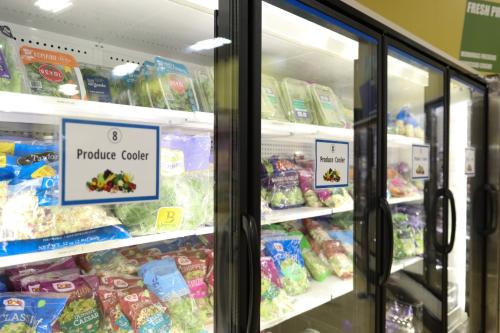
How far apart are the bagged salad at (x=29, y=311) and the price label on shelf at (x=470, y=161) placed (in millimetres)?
2742

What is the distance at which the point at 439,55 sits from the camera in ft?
6.38

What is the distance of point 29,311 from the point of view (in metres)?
0.97

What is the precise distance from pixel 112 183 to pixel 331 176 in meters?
0.93

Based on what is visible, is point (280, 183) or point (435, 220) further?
point (435, 220)

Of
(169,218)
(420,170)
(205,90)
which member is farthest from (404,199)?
(169,218)

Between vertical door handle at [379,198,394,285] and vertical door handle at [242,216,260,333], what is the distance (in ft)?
2.66

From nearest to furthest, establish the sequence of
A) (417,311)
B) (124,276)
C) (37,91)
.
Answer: (37,91) → (124,276) → (417,311)

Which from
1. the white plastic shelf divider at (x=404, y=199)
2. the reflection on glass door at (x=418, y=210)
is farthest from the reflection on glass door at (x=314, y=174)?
the reflection on glass door at (x=418, y=210)

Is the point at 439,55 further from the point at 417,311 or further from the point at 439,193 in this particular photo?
the point at 417,311

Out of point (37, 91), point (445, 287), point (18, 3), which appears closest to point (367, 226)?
point (445, 287)

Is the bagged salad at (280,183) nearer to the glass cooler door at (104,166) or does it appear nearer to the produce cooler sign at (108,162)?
the glass cooler door at (104,166)

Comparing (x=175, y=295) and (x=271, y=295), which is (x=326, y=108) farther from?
(x=175, y=295)

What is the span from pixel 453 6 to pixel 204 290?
2993 millimetres

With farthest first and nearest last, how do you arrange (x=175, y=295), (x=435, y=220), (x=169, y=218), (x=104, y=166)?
(x=435, y=220), (x=175, y=295), (x=169, y=218), (x=104, y=166)
